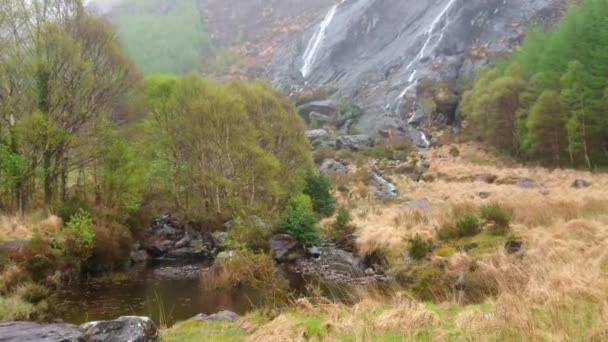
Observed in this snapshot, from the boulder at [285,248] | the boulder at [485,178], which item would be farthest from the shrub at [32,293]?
the boulder at [485,178]

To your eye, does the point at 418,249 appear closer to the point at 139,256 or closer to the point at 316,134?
the point at 139,256

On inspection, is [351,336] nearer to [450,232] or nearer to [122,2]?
[450,232]

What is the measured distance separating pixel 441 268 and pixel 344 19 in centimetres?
10516

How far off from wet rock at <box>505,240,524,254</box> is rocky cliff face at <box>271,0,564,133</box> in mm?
58304

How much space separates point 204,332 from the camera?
10.6m

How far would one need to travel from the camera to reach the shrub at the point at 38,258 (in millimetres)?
18797

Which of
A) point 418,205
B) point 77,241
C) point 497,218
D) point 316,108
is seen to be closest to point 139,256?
point 77,241

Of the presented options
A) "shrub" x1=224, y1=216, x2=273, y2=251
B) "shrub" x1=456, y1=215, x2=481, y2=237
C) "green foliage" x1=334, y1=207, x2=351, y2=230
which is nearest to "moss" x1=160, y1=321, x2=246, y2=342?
"shrub" x1=456, y1=215, x2=481, y2=237

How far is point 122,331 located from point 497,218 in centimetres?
1499

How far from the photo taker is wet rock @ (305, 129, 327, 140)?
239 feet

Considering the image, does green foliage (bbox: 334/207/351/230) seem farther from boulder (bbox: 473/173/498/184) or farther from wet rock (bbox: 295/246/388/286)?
boulder (bbox: 473/173/498/184)

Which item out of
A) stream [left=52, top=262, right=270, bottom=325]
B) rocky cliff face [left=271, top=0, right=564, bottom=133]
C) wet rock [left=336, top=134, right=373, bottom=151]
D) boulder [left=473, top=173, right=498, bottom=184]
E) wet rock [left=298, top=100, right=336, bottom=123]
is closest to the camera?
stream [left=52, top=262, right=270, bottom=325]

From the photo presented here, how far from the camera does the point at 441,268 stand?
17.0 m

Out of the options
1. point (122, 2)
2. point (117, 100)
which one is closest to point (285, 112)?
point (117, 100)
